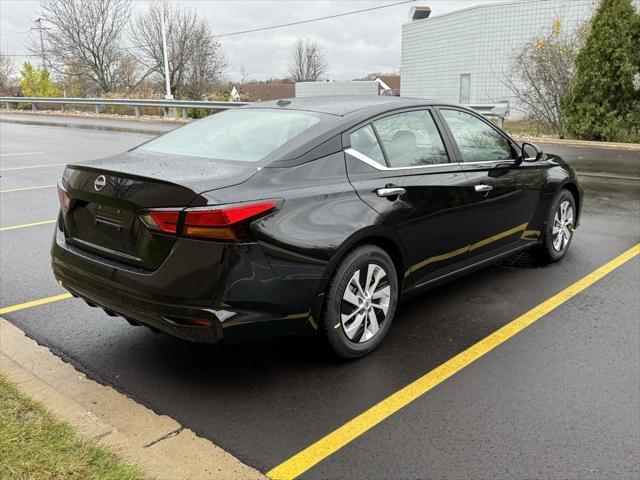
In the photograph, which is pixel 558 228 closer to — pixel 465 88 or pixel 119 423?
pixel 119 423

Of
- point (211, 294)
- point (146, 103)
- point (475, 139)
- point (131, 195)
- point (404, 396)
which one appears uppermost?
point (146, 103)

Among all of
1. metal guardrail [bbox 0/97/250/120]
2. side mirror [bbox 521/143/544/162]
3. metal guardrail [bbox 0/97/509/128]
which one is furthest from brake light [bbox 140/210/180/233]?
metal guardrail [bbox 0/97/250/120]

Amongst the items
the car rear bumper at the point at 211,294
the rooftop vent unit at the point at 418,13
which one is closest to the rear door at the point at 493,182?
the car rear bumper at the point at 211,294

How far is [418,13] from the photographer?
3553cm

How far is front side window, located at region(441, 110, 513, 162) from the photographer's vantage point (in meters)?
4.57

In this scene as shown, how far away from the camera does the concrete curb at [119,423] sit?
2646mm

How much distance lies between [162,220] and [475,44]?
2944 centimetres

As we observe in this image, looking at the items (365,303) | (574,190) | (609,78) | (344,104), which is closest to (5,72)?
(609,78)

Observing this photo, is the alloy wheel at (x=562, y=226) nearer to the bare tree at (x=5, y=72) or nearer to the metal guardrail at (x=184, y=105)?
the metal guardrail at (x=184, y=105)

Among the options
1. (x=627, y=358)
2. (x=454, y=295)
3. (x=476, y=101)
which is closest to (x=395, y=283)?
(x=454, y=295)

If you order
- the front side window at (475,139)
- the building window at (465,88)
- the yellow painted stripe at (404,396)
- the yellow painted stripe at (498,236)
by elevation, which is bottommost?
the yellow painted stripe at (404,396)

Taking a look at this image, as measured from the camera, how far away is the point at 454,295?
4.91 metres

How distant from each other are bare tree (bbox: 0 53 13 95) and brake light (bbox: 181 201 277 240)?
57.2 meters

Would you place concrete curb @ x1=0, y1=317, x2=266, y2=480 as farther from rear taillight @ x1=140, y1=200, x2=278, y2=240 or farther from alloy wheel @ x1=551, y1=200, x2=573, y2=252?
alloy wheel @ x1=551, y1=200, x2=573, y2=252
